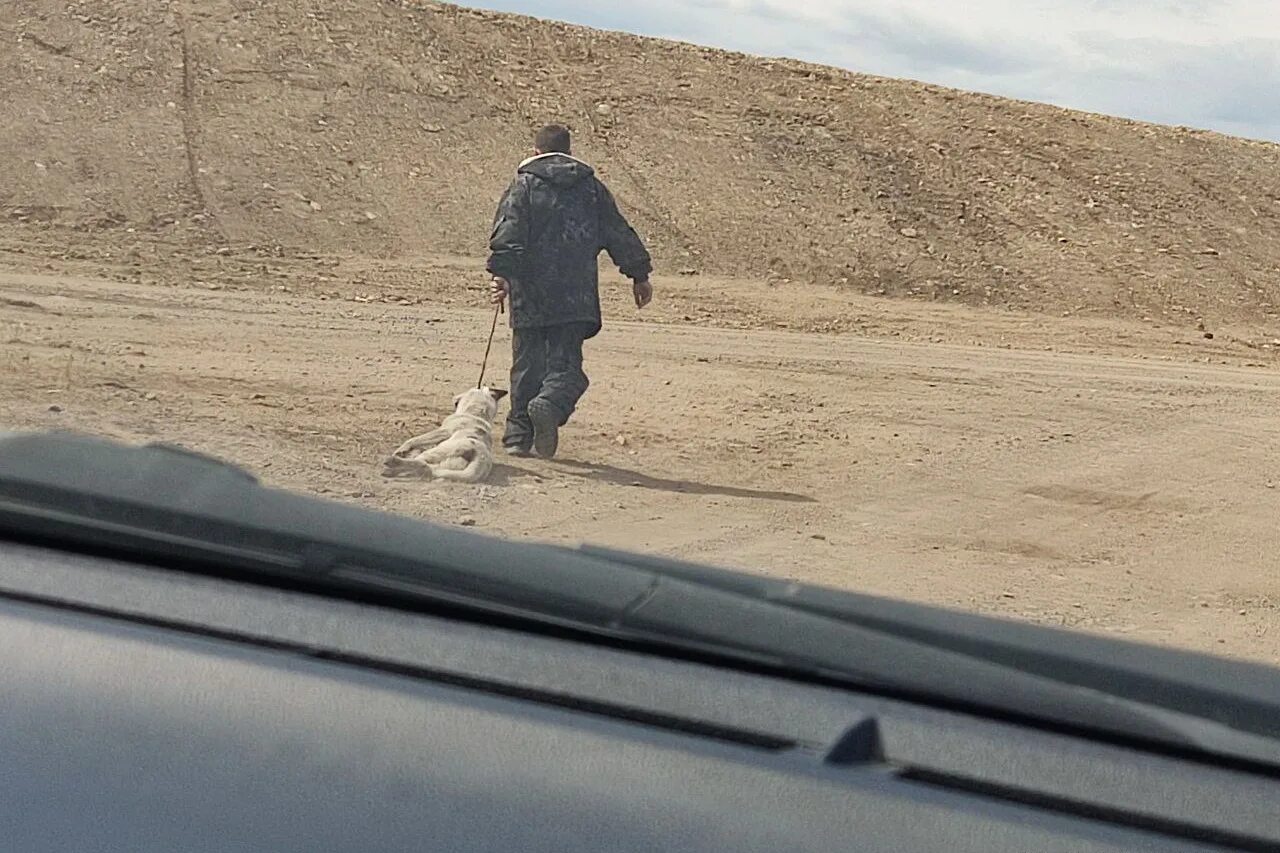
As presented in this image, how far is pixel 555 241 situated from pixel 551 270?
0.17 m

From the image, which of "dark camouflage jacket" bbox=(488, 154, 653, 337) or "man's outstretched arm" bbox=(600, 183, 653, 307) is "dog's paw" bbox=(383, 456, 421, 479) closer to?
"dark camouflage jacket" bbox=(488, 154, 653, 337)

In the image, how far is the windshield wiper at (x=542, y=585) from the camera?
5.13 feet

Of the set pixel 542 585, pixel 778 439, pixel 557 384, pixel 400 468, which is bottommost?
pixel 400 468

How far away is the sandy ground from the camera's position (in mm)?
7484

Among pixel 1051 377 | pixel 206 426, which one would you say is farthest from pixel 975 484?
pixel 1051 377

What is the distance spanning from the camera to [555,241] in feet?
28.6

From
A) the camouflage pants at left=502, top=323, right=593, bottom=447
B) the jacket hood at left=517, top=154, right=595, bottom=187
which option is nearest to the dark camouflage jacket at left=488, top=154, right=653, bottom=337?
the jacket hood at left=517, top=154, right=595, bottom=187

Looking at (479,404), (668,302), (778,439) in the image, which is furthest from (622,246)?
(668,302)

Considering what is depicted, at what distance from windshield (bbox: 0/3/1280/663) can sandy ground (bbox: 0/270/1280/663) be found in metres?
0.04

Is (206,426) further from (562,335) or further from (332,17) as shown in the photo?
(332,17)

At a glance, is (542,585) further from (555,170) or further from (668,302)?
(668,302)

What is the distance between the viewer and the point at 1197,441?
11.7 m

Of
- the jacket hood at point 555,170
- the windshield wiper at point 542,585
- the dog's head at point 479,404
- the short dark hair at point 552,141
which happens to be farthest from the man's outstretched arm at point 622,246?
the windshield wiper at point 542,585

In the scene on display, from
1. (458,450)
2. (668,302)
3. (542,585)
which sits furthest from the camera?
(668,302)
